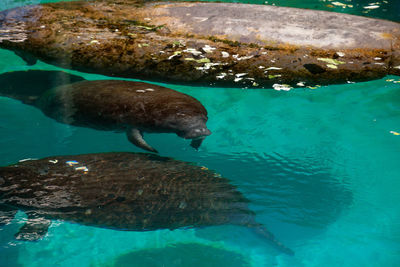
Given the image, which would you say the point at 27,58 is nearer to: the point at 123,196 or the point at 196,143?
the point at 196,143

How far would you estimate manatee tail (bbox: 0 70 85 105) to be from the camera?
617 cm

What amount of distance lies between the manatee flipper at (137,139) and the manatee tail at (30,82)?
2.04 meters

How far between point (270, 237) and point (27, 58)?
227 inches

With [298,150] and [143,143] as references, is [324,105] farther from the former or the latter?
[143,143]

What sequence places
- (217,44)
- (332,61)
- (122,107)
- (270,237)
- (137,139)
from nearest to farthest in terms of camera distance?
1. (270,237)
2. (137,139)
3. (122,107)
4. (332,61)
5. (217,44)

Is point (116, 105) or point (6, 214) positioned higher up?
point (116, 105)

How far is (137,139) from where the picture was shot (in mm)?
4930

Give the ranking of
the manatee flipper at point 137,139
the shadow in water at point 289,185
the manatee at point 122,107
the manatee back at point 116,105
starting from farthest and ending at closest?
the manatee back at point 116,105 → the manatee at point 122,107 → the manatee flipper at point 137,139 → the shadow in water at point 289,185

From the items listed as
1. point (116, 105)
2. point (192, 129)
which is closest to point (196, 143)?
point (192, 129)

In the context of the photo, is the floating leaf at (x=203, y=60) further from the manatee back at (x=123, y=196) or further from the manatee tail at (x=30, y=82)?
the manatee back at (x=123, y=196)

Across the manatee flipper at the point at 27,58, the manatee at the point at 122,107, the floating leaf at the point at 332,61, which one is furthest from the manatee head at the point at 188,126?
the manatee flipper at the point at 27,58

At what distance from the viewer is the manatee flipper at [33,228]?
4094mm

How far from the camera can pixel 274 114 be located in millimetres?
A: 5898

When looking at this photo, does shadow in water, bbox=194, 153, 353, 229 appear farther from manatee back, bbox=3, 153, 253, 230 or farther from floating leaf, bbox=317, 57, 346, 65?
floating leaf, bbox=317, 57, 346, 65
